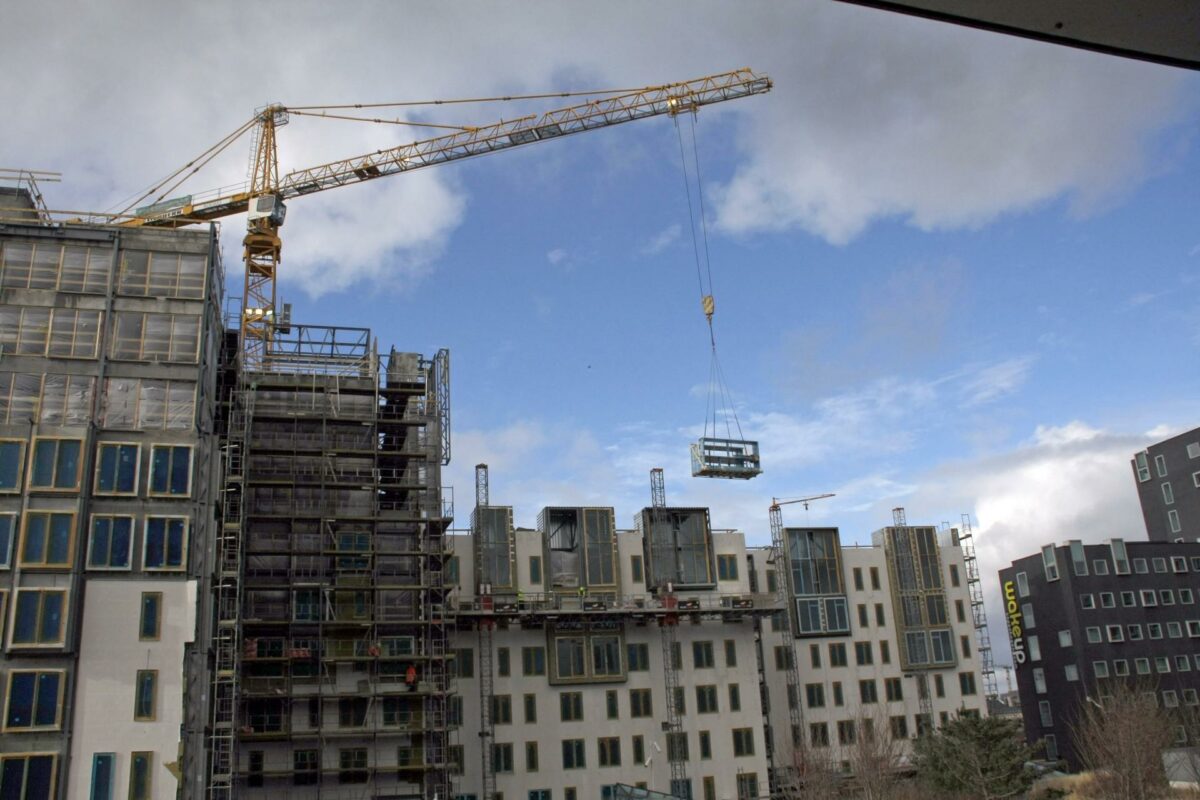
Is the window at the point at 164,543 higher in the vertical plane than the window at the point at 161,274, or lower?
lower

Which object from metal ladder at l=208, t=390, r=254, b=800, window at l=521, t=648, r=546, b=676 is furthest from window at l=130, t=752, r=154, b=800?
window at l=521, t=648, r=546, b=676

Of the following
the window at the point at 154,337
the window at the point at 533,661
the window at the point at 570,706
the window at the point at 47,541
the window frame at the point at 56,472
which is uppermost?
the window at the point at 154,337

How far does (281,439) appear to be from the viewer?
206 ft

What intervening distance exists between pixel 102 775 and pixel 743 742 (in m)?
45.7

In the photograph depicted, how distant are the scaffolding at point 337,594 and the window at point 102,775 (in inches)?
543

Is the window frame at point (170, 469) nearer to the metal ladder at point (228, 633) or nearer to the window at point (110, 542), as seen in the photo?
the window at point (110, 542)

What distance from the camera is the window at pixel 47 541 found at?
4247 cm

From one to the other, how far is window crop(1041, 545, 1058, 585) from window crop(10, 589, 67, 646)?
256ft

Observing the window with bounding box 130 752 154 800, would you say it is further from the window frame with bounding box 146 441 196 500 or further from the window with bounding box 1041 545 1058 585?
the window with bounding box 1041 545 1058 585

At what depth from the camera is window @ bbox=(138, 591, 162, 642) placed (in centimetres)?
4309

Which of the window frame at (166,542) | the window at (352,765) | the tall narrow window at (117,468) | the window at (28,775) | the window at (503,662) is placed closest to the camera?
the window at (28,775)

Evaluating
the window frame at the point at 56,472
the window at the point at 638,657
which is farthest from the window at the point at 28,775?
the window at the point at 638,657

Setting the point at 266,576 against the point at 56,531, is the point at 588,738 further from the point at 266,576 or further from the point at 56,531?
the point at 56,531

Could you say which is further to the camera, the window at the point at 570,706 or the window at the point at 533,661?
the window at the point at 533,661
